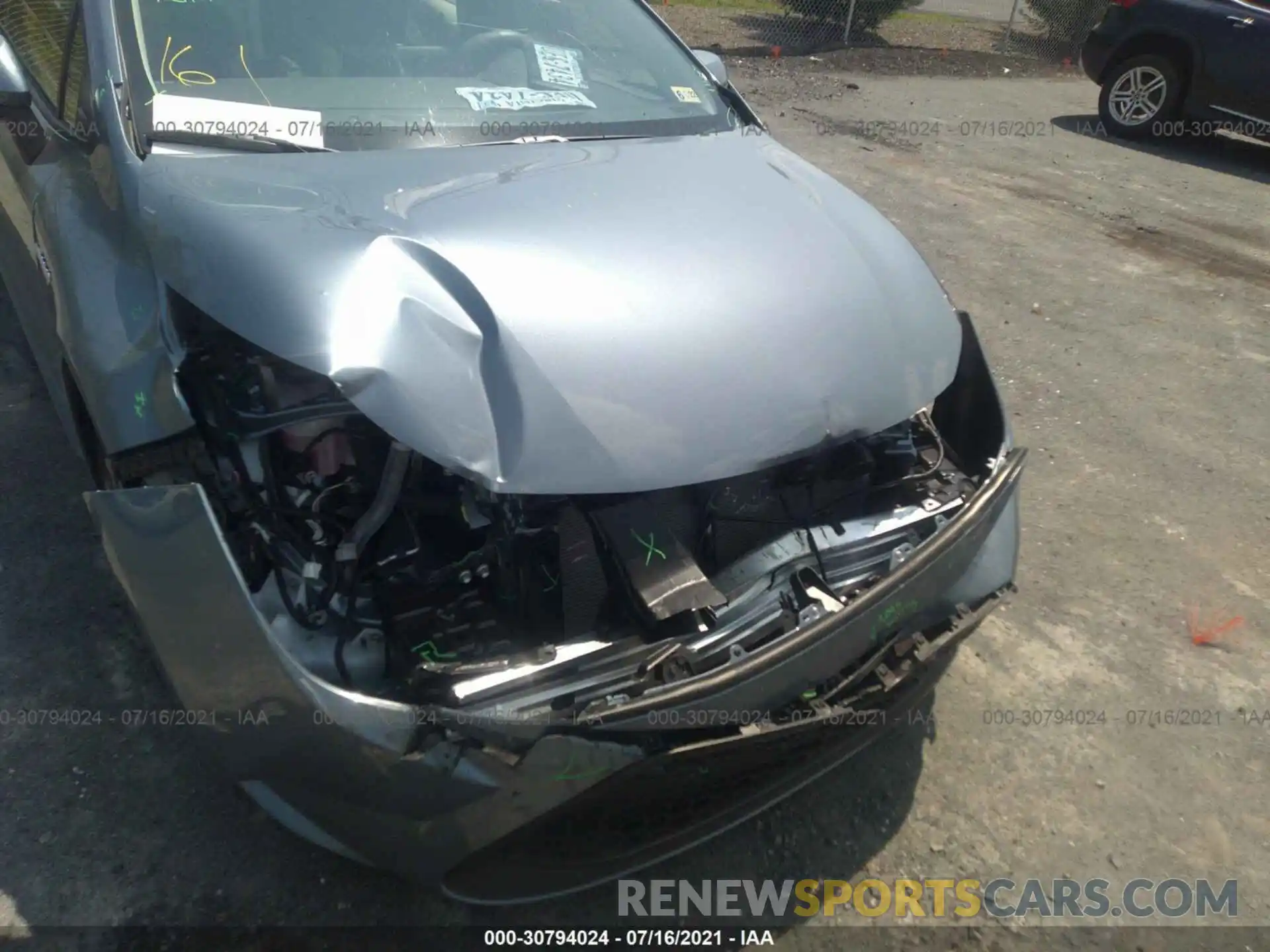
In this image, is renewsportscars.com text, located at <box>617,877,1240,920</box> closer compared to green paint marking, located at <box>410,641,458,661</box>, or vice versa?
green paint marking, located at <box>410,641,458,661</box>

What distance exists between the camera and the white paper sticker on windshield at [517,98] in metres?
2.79

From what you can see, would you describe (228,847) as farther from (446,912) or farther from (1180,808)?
(1180,808)

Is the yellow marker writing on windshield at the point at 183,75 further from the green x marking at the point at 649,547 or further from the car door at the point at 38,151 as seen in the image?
the green x marking at the point at 649,547

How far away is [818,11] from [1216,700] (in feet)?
38.5

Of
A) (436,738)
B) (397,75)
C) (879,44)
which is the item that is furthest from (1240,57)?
(436,738)

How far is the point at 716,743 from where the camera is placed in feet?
5.77

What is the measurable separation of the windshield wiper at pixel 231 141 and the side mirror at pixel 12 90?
0.59 metres

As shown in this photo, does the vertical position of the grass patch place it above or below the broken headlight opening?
above

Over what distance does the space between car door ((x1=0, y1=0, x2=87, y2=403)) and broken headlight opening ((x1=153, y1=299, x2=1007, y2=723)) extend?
0.90 m

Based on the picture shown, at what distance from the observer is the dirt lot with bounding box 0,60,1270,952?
2184 millimetres

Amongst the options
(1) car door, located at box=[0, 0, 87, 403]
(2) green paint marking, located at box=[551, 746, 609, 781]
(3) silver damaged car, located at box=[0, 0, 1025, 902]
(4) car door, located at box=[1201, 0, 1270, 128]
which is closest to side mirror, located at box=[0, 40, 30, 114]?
(1) car door, located at box=[0, 0, 87, 403]

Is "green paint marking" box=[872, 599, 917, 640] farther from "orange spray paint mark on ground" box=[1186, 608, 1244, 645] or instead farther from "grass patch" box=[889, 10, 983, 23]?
"grass patch" box=[889, 10, 983, 23]

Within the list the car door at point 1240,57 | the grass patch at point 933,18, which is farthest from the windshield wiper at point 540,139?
the grass patch at point 933,18

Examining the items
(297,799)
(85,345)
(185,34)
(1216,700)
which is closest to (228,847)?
Answer: (297,799)
